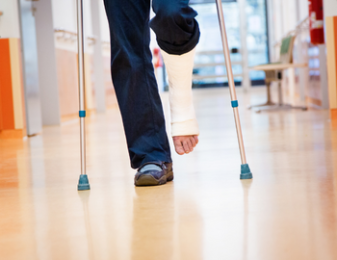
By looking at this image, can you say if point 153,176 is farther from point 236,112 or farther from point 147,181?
point 236,112

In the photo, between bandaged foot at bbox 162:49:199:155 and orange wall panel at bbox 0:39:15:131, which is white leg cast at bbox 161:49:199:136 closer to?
bandaged foot at bbox 162:49:199:155

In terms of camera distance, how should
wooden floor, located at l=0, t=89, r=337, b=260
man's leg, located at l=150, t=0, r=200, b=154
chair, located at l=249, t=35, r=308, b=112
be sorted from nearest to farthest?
1. wooden floor, located at l=0, t=89, r=337, b=260
2. man's leg, located at l=150, t=0, r=200, b=154
3. chair, located at l=249, t=35, r=308, b=112

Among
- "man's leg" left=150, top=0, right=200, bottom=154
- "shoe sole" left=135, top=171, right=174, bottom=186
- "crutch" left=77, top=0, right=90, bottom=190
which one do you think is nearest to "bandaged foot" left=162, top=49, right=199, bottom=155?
"man's leg" left=150, top=0, right=200, bottom=154

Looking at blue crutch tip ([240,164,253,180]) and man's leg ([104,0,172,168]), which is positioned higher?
man's leg ([104,0,172,168])

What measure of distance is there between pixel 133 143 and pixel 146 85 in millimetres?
177

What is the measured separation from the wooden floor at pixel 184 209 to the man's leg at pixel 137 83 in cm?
11

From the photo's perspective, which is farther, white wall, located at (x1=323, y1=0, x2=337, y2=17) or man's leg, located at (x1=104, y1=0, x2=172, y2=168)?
white wall, located at (x1=323, y1=0, x2=337, y2=17)

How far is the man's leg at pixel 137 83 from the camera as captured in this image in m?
1.42

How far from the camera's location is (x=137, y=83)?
146 centimetres

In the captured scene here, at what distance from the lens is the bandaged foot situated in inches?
52.3

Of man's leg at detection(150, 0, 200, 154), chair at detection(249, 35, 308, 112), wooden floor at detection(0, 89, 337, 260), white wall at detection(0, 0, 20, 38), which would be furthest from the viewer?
chair at detection(249, 35, 308, 112)

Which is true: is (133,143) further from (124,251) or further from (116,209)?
(124,251)

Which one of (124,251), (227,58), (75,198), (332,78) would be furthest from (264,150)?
(332,78)

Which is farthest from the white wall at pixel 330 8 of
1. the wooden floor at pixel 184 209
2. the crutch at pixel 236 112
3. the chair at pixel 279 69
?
the crutch at pixel 236 112
